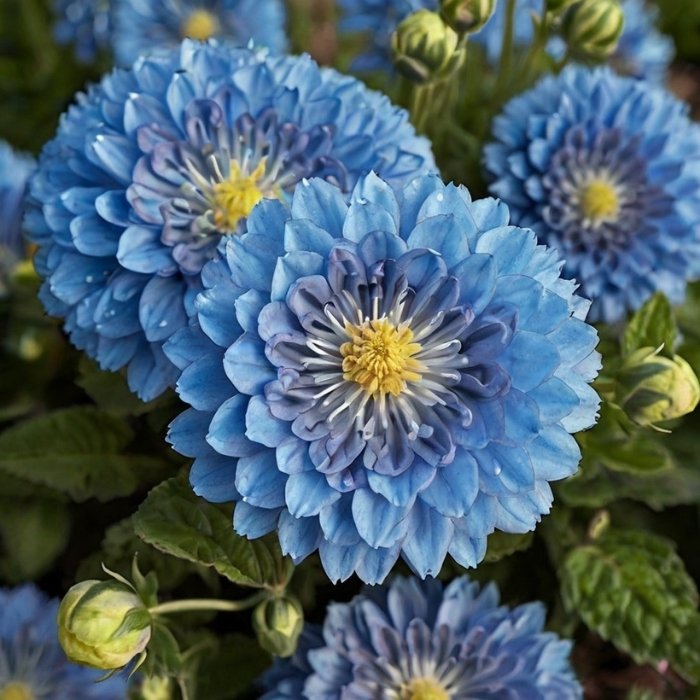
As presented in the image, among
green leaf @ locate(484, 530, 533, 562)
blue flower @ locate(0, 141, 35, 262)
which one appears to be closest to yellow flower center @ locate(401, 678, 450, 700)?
green leaf @ locate(484, 530, 533, 562)

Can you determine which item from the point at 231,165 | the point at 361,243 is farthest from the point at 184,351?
the point at 231,165

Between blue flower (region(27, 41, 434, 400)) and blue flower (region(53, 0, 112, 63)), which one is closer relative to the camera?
blue flower (region(27, 41, 434, 400))

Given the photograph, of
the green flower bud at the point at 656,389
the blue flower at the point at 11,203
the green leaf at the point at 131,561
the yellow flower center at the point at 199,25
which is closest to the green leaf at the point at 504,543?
the green flower bud at the point at 656,389

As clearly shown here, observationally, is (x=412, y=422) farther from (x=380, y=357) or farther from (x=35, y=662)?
(x=35, y=662)

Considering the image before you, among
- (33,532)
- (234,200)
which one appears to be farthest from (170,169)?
(33,532)

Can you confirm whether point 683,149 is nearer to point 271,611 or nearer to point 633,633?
point 633,633

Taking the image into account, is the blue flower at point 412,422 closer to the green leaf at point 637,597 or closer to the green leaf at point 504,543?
the green leaf at point 504,543

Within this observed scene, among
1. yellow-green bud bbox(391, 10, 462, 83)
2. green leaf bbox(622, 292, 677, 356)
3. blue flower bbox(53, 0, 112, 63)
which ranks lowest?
green leaf bbox(622, 292, 677, 356)

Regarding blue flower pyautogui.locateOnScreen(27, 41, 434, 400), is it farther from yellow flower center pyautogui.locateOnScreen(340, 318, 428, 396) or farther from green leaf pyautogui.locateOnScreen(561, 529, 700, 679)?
green leaf pyautogui.locateOnScreen(561, 529, 700, 679)
